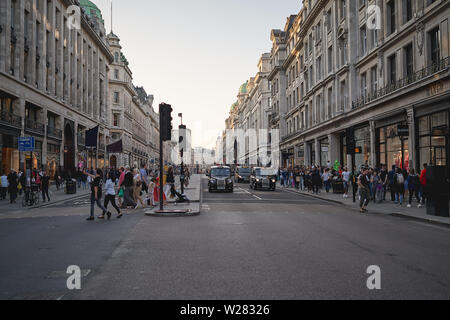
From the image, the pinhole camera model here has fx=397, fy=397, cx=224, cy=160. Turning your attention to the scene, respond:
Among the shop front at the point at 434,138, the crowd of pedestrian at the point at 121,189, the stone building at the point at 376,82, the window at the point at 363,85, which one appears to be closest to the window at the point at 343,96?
the stone building at the point at 376,82

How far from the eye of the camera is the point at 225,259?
22.4 feet

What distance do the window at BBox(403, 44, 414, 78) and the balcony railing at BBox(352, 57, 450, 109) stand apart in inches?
25.6

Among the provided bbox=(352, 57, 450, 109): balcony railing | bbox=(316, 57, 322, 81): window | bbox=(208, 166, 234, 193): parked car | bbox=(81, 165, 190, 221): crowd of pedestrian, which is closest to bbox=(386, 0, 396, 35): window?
bbox=(352, 57, 450, 109): balcony railing

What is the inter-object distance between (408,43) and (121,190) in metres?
17.9

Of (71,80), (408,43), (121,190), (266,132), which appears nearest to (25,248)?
(121,190)

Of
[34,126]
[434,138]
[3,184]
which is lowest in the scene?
[3,184]

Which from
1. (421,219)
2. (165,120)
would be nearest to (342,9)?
(165,120)

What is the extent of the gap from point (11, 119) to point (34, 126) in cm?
430

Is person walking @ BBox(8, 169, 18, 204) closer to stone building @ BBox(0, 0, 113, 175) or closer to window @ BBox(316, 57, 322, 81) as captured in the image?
stone building @ BBox(0, 0, 113, 175)

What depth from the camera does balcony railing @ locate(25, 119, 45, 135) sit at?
31.5 meters

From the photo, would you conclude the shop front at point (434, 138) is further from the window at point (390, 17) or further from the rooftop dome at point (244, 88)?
the rooftop dome at point (244, 88)

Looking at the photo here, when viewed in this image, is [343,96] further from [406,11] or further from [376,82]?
[406,11]
